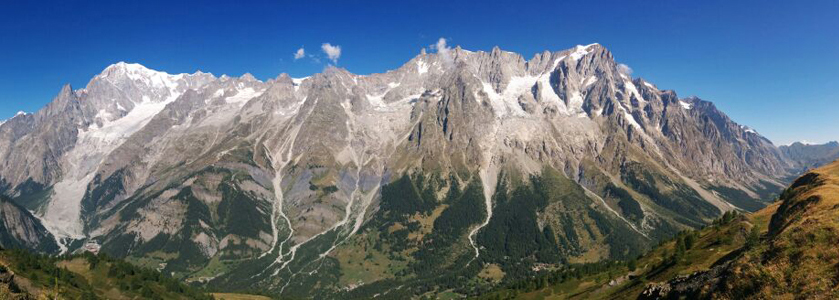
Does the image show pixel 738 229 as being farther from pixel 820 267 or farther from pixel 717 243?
pixel 820 267

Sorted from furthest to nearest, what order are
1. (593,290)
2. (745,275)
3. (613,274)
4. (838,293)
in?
1. (613,274)
2. (593,290)
3. (745,275)
4. (838,293)

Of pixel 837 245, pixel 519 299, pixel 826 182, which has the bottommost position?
pixel 519 299

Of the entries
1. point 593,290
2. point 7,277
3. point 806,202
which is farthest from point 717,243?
point 7,277

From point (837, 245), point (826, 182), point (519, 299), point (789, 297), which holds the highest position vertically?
point (826, 182)

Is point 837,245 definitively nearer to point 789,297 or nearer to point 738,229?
point 789,297

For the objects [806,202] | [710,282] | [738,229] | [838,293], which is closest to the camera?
[838,293]

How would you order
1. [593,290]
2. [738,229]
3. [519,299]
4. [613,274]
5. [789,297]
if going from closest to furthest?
1. [789,297]
2. [738,229]
3. [593,290]
4. [613,274]
5. [519,299]

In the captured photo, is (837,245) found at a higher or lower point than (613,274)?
higher

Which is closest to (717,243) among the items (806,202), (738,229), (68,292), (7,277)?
(738,229)

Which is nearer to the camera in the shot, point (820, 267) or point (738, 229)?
point (820, 267)
